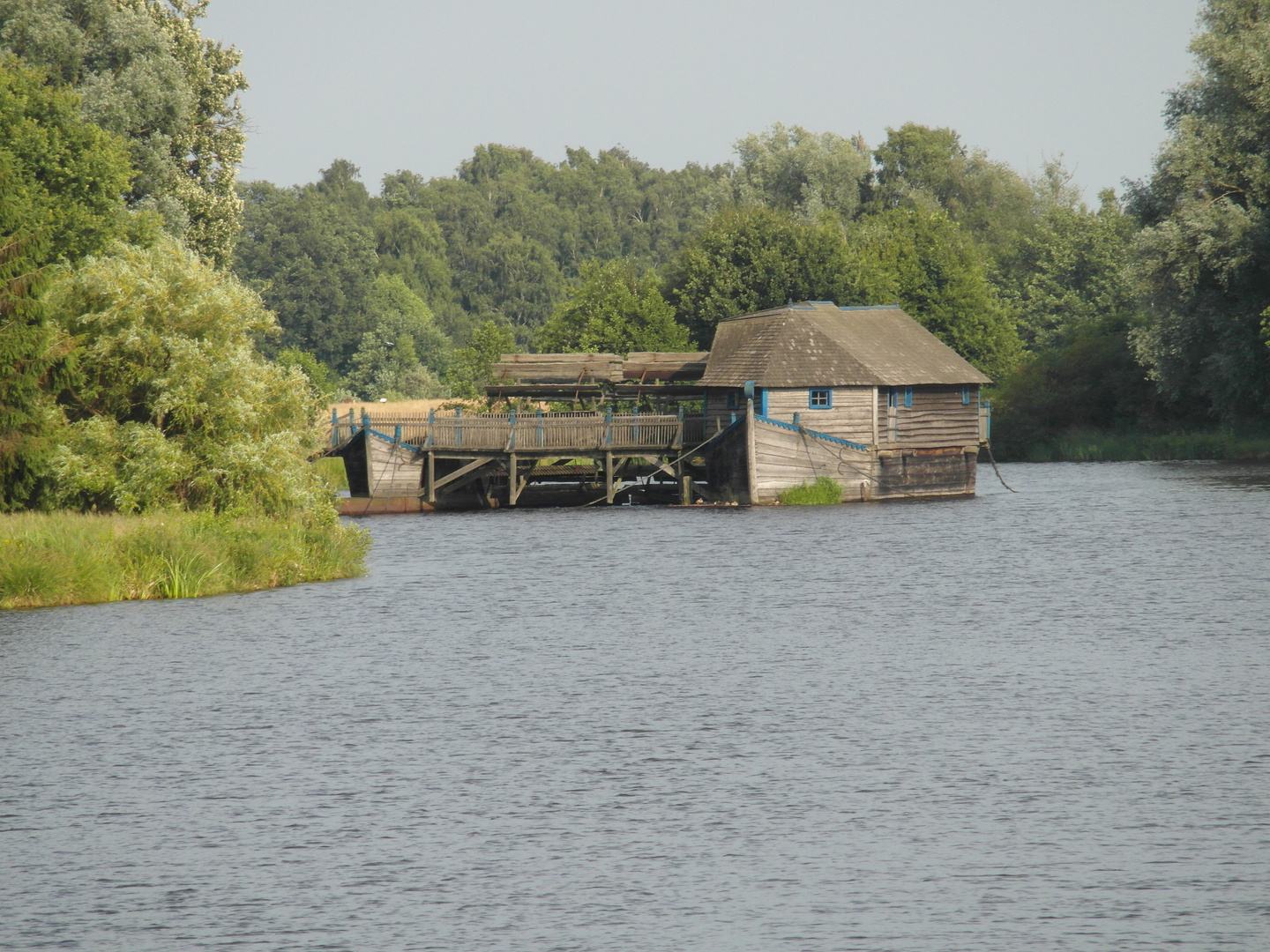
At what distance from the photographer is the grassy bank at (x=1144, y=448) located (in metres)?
63.9

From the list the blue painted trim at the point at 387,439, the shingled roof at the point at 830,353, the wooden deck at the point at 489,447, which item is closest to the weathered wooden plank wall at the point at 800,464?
the shingled roof at the point at 830,353

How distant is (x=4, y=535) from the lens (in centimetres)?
2773

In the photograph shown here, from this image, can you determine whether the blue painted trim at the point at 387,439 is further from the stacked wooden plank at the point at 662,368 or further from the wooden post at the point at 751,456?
the wooden post at the point at 751,456

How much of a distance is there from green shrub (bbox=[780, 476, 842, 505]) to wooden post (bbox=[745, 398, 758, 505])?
113 centimetres

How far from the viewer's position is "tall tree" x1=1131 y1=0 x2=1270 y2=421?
58.0 meters

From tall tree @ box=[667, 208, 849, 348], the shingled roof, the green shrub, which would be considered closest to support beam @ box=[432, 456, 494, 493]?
the shingled roof

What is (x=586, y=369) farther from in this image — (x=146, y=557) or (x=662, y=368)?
(x=146, y=557)

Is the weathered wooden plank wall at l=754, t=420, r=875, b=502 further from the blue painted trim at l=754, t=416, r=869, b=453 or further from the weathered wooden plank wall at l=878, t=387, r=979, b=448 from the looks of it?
the weathered wooden plank wall at l=878, t=387, r=979, b=448

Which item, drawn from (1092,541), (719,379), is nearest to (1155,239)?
(719,379)

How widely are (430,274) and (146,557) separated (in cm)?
11823

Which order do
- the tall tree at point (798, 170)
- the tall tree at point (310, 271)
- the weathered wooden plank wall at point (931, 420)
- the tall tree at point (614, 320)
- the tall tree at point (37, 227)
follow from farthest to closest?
1. the tall tree at point (310, 271)
2. the tall tree at point (798, 170)
3. the tall tree at point (614, 320)
4. the weathered wooden plank wall at point (931, 420)
5. the tall tree at point (37, 227)

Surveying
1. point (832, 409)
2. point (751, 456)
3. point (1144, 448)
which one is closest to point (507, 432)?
point (751, 456)

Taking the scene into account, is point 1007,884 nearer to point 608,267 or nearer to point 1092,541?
point 1092,541

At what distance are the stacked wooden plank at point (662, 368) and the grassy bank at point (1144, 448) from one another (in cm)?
2418
